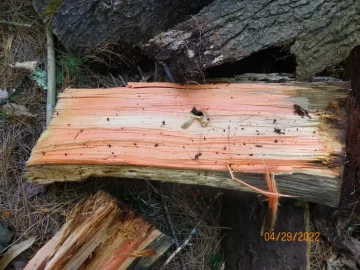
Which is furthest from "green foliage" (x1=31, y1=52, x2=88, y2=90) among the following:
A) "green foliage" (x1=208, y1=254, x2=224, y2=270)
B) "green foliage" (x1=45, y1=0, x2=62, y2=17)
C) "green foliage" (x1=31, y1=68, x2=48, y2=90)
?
"green foliage" (x1=208, y1=254, x2=224, y2=270)

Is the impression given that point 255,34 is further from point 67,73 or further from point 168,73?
point 67,73

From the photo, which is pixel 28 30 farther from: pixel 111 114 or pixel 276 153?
pixel 276 153

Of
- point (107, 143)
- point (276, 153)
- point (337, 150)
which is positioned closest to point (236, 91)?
point (276, 153)

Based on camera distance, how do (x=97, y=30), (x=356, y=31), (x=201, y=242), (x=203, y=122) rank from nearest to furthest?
1. (x=203, y=122)
2. (x=356, y=31)
3. (x=97, y=30)
4. (x=201, y=242)

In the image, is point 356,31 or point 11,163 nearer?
point 356,31

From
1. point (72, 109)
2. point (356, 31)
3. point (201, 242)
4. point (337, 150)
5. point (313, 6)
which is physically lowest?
point (201, 242)

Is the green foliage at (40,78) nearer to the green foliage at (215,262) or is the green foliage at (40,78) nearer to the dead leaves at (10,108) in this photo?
the dead leaves at (10,108)

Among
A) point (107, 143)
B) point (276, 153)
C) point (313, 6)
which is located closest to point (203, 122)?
point (276, 153)

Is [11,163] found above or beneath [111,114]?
beneath

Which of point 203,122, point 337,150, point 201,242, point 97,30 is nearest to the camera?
point 337,150
